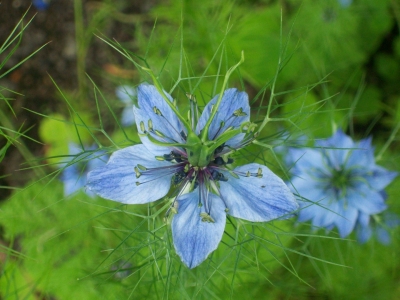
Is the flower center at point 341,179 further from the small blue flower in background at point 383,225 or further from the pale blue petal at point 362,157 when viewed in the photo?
the small blue flower in background at point 383,225

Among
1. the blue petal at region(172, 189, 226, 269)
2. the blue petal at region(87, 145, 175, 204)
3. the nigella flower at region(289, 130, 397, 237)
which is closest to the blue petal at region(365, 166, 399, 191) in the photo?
the nigella flower at region(289, 130, 397, 237)

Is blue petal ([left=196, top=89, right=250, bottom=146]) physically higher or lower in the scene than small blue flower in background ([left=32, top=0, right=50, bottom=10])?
higher

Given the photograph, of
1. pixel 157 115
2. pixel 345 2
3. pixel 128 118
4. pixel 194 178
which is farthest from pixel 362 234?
pixel 128 118

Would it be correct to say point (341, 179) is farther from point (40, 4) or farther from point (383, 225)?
point (40, 4)

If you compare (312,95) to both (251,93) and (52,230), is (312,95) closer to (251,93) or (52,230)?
(251,93)

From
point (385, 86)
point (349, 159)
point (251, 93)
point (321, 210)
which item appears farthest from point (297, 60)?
point (321, 210)

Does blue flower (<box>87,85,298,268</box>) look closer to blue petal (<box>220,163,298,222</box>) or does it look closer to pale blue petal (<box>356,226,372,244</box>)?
blue petal (<box>220,163,298,222</box>)
